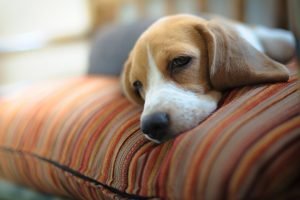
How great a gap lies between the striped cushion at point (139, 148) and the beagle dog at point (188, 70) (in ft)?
0.14

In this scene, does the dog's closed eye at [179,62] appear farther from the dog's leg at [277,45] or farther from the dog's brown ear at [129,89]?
the dog's leg at [277,45]

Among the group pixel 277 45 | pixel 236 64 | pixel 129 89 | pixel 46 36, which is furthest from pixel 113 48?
pixel 46 36

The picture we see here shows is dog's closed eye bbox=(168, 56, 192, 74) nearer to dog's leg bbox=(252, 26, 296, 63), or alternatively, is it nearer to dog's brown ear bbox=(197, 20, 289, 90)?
dog's brown ear bbox=(197, 20, 289, 90)

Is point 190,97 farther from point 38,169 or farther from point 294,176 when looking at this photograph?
point 38,169

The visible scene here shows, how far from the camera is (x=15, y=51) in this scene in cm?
271

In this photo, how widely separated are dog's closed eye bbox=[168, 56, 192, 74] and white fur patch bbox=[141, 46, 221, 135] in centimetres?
4

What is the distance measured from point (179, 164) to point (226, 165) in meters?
0.11

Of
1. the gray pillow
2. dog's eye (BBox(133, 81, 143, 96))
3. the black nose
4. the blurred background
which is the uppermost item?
the black nose

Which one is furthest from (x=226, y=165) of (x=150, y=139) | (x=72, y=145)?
(x=72, y=145)

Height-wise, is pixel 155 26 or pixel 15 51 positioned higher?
pixel 155 26

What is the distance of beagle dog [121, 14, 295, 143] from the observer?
958mm

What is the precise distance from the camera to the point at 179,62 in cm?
108

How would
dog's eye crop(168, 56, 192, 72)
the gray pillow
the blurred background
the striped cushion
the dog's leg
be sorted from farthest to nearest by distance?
the blurred background < the gray pillow < the dog's leg < dog's eye crop(168, 56, 192, 72) < the striped cushion

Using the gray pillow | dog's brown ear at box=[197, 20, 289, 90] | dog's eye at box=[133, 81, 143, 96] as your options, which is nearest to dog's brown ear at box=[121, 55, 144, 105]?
dog's eye at box=[133, 81, 143, 96]
